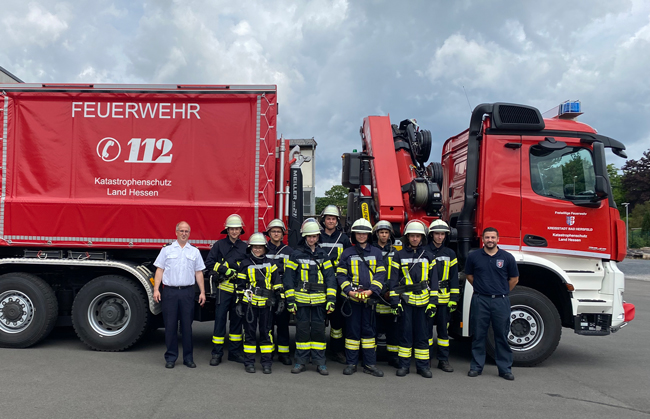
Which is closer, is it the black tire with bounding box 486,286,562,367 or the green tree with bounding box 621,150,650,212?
the black tire with bounding box 486,286,562,367

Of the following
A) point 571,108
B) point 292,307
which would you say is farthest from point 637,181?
point 292,307

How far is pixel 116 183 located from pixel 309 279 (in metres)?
2.81

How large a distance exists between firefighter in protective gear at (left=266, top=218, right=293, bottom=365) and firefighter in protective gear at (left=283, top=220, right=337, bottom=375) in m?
0.18

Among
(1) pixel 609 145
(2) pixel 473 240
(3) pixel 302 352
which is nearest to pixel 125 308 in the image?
(3) pixel 302 352

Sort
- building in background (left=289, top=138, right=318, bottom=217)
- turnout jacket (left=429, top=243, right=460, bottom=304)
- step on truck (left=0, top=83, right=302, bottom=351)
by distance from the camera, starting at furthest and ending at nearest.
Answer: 1. building in background (left=289, top=138, right=318, bottom=217)
2. step on truck (left=0, top=83, right=302, bottom=351)
3. turnout jacket (left=429, top=243, right=460, bottom=304)

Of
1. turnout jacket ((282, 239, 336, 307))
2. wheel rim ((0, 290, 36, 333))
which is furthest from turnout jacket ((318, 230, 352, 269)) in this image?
wheel rim ((0, 290, 36, 333))

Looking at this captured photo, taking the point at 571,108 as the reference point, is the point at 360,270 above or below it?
below

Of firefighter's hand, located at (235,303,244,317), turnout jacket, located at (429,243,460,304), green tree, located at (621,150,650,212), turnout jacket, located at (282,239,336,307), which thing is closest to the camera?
turnout jacket, located at (282,239,336,307)

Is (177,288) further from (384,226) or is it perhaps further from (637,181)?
(637,181)

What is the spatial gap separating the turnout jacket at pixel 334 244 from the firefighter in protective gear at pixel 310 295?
0.15m

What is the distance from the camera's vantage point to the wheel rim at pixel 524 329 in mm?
5949

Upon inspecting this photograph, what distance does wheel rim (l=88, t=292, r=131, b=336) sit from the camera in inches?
243

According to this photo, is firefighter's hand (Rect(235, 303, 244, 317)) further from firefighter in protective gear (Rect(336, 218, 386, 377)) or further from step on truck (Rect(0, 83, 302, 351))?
firefighter in protective gear (Rect(336, 218, 386, 377))

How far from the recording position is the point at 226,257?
577cm
